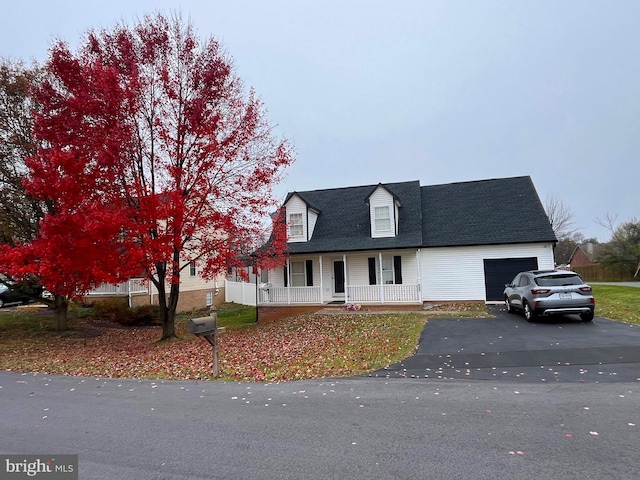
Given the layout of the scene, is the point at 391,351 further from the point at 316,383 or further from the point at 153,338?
the point at 153,338

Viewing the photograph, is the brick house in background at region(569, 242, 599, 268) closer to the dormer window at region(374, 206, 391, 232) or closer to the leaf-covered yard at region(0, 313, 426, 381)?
the dormer window at region(374, 206, 391, 232)

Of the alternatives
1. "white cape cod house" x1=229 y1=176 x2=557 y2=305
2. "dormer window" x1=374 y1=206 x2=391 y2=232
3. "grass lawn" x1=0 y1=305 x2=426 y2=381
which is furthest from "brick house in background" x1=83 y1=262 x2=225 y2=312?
"dormer window" x1=374 y1=206 x2=391 y2=232

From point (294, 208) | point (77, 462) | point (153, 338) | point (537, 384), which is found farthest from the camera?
point (294, 208)

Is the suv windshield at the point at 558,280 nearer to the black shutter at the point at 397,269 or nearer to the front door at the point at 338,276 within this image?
the black shutter at the point at 397,269

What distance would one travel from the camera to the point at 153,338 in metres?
15.8

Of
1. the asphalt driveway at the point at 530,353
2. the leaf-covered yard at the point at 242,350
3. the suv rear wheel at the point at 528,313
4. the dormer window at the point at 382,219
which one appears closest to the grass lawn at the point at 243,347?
the leaf-covered yard at the point at 242,350

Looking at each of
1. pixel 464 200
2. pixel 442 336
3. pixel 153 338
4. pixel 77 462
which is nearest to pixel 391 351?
pixel 442 336

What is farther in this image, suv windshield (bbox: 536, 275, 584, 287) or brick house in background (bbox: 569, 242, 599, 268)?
brick house in background (bbox: 569, 242, 599, 268)

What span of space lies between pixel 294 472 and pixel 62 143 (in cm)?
1168

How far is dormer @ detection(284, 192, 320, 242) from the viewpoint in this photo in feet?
72.6

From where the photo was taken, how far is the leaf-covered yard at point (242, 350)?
28.3 ft

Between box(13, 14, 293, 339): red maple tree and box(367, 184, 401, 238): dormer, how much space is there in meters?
7.73

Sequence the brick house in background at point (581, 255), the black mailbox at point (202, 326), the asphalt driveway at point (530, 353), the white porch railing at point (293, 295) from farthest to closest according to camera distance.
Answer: the brick house in background at point (581, 255), the white porch railing at point (293, 295), the black mailbox at point (202, 326), the asphalt driveway at point (530, 353)

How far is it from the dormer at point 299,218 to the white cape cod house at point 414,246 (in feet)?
0.18
